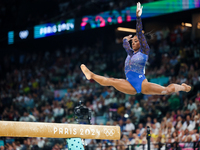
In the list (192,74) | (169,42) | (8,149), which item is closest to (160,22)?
(169,42)

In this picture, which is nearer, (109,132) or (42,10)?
(109,132)

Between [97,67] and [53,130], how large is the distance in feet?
32.6

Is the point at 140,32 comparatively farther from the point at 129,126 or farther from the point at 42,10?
the point at 42,10

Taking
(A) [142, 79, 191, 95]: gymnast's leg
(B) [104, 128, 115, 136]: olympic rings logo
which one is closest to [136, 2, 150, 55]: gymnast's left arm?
(A) [142, 79, 191, 95]: gymnast's leg

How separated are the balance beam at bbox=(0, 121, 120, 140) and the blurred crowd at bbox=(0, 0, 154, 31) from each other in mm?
8945

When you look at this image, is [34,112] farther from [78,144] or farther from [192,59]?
[78,144]

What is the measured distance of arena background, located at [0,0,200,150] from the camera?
10258mm

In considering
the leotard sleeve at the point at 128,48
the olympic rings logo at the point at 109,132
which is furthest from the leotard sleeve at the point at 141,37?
the olympic rings logo at the point at 109,132

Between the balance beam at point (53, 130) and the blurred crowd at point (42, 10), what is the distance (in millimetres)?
8945

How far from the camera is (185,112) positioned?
33.2 ft

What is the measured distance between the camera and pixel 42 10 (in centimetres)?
1772

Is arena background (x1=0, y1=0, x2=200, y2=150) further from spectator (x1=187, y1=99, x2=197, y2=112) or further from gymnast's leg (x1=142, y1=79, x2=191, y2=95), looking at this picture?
gymnast's leg (x1=142, y1=79, x2=191, y2=95)

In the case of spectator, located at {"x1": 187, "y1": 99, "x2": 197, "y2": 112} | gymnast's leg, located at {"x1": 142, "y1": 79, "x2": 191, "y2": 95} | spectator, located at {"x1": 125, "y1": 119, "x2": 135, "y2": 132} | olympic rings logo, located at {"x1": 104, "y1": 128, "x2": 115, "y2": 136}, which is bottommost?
spectator, located at {"x1": 125, "y1": 119, "x2": 135, "y2": 132}

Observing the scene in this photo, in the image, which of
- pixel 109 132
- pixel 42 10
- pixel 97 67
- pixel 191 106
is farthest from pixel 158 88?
pixel 42 10
